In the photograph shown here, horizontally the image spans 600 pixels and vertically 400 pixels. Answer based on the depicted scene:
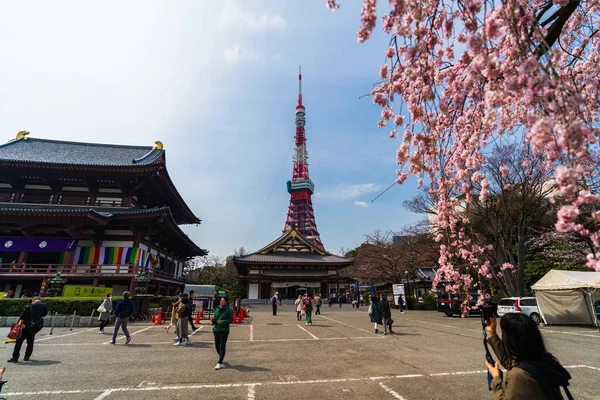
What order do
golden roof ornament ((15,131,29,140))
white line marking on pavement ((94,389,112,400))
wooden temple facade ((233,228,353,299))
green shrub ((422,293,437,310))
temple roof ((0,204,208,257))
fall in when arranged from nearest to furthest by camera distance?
white line marking on pavement ((94,389,112,400)) < temple roof ((0,204,208,257)) < golden roof ornament ((15,131,29,140)) < green shrub ((422,293,437,310)) < wooden temple facade ((233,228,353,299))

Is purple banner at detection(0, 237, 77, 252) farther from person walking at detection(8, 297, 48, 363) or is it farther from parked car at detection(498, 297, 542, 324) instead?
parked car at detection(498, 297, 542, 324)

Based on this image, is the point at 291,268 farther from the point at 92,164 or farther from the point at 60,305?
the point at 60,305

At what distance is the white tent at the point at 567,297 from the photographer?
1308 cm

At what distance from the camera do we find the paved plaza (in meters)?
4.43

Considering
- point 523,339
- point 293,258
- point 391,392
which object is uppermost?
point 293,258

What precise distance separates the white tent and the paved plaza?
197 inches

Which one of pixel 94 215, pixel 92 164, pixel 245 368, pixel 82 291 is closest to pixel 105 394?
pixel 245 368

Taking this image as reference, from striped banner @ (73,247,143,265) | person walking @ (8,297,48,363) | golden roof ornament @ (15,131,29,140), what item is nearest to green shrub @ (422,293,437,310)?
striped banner @ (73,247,143,265)

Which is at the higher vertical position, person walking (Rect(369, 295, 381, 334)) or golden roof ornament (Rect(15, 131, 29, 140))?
golden roof ornament (Rect(15, 131, 29, 140))

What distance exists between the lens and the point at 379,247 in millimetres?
30781

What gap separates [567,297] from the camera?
547 inches

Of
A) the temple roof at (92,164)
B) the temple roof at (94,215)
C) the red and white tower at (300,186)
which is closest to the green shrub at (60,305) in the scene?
the temple roof at (94,215)

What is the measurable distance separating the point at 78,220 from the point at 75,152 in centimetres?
965

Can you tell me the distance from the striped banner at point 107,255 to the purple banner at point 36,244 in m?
0.77
